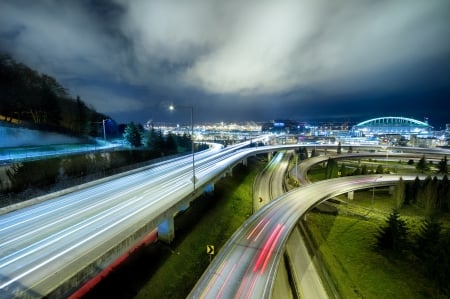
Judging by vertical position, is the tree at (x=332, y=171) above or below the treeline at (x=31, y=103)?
below

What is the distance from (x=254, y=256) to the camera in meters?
18.3

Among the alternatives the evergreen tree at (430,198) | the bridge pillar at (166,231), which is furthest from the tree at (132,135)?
the evergreen tree at (430,198)

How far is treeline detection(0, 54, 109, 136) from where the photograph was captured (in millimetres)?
47469

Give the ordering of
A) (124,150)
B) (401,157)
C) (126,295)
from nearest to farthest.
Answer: (126,295) → (124,150) → (401,157)

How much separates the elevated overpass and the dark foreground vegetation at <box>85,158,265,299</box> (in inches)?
75.6

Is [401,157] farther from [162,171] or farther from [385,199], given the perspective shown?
[162,171]

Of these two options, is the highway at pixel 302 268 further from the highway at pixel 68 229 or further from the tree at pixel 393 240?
the highway at pixel 68 229

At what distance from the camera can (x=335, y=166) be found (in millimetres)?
60094

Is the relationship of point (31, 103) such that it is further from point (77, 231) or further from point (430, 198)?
point (430, 198)

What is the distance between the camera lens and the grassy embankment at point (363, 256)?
827 inches

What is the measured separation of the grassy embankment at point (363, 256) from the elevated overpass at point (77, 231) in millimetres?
8795

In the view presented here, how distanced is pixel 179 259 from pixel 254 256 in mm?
7370

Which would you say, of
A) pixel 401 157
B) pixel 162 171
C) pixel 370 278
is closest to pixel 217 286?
pixel 370 278

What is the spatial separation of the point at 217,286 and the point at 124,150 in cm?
3738
